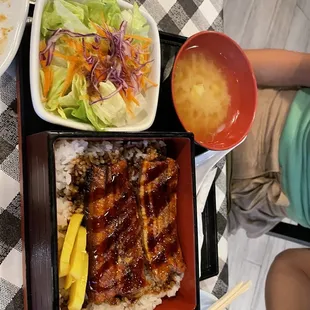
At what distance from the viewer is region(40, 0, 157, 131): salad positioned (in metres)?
1.07

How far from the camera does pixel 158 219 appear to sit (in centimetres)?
119

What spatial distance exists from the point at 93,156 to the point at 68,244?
235 millimetres

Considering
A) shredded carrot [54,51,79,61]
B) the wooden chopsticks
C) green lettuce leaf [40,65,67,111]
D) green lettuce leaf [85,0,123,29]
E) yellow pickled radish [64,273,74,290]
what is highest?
green lettuce leaf [85,0,123,29]

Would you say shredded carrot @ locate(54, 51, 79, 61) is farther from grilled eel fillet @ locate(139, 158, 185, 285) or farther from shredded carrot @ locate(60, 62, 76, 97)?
grilled eel fillet @ locate(139, 158, 185, 285)

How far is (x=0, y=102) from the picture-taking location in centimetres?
116

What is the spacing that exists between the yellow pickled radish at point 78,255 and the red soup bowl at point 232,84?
0.47 metres

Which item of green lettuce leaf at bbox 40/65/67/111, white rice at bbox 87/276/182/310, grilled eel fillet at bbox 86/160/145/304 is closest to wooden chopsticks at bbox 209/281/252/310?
white rice at bbox 87/276/182/310

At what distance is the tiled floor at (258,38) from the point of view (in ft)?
9.30

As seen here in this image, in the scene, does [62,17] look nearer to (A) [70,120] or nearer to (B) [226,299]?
(A) [70,120]

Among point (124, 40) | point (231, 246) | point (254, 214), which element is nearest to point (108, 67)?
point (124, 40)

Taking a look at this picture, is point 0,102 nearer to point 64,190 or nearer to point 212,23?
point 64,190

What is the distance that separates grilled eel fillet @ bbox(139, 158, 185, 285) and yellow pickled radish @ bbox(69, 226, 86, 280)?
0.58 ft

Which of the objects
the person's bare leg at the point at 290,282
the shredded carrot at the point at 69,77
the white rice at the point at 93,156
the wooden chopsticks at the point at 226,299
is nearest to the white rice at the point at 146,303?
the white rice at the point at 93,156

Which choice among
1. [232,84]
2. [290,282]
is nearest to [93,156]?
[232,84]
